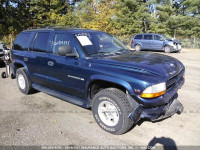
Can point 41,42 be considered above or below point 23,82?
above

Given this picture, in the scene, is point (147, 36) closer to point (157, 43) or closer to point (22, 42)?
point (157, 43)

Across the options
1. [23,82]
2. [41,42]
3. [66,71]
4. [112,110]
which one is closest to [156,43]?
[23,82]

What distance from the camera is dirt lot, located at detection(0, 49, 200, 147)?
3154 millimetres

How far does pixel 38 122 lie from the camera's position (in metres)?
3.82

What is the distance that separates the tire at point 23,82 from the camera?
5180mm

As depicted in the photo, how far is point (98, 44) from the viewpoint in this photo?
3.98m

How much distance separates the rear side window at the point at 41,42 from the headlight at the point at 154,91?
8.74ft

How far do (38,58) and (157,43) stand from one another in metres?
14.1

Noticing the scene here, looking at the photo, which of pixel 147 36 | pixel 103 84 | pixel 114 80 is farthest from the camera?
pixel 147 36

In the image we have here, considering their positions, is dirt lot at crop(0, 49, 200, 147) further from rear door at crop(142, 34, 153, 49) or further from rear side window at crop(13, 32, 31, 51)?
rear door at crop(142, 34, 153, 49)

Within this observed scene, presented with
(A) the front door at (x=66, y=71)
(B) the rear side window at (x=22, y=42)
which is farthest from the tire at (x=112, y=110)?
(B) the rear side window at (x=22, y=42)

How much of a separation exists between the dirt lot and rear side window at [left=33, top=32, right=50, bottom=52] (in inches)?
55.4

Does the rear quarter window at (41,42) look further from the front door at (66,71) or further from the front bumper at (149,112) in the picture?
the front bumper at (149,112)

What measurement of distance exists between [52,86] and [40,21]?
83.8 feet
